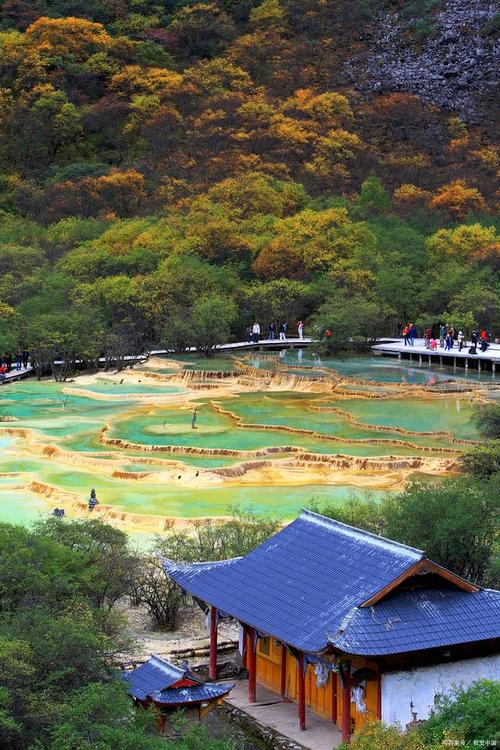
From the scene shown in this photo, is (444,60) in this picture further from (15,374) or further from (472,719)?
(472,719)

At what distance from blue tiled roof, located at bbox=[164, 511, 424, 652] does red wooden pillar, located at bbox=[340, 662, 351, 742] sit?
0.59m

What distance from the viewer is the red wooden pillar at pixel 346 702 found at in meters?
18.8

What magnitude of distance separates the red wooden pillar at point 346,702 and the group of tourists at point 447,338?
41.5 m

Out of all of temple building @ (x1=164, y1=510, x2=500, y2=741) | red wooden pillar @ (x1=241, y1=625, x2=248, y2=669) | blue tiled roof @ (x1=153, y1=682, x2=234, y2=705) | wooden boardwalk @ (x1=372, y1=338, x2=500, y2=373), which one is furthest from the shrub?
wooden boardwalk @ (x1=372, y1=338, x2=500, y2=373)

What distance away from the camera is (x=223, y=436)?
4519 cm

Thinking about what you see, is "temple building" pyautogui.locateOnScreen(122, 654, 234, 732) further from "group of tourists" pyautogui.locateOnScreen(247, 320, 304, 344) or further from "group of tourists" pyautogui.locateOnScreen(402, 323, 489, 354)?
"group of tourists" pyautogui.locateOnScreen(247, 320, 304, 344)

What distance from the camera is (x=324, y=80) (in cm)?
10381

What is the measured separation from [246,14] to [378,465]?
77.1 metres

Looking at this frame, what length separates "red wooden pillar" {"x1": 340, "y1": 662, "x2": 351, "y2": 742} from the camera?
18750mm

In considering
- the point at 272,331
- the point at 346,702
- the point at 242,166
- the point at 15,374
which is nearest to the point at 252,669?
the point at 346,702

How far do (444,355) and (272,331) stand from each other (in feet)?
34.3

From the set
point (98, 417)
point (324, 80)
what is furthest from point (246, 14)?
point (98, 417)

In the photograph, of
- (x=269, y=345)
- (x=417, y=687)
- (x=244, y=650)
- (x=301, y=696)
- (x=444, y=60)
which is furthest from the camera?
(x=444, y=60)

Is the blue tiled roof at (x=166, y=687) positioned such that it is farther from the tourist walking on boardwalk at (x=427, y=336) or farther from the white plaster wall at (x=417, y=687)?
the tourist walking on boardwalk at (x=427, y=336)
